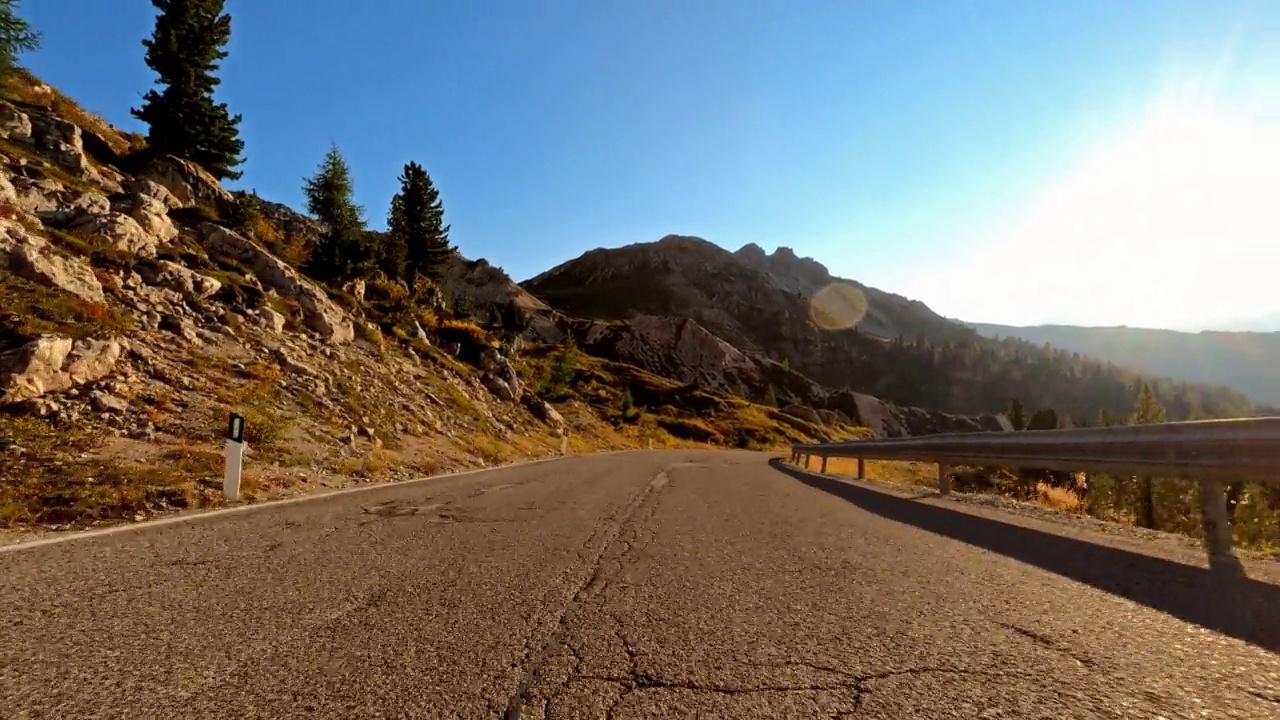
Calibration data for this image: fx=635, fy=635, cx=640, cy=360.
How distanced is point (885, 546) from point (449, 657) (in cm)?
423

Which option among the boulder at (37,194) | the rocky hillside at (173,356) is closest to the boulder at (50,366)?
the rocky hillside at (173,356)

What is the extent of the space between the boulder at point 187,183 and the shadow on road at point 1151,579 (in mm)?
31265

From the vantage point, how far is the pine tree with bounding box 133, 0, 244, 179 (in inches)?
1340

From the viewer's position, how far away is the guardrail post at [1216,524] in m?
5.24

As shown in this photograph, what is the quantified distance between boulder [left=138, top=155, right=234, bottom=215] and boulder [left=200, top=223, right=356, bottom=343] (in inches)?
168

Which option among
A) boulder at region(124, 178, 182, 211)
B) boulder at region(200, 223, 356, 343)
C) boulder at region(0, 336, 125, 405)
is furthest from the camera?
boulder at region(124, 178, 182, 211)

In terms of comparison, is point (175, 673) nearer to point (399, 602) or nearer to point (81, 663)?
point (81, 663)

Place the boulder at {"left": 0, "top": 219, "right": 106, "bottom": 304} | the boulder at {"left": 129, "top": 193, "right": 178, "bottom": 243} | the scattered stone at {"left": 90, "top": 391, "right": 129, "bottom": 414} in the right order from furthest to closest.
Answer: the boulder at {"left": 129, "top": 193, "right": 178, "bottom": 243} < the boulder at {"left": 0, "top": 219, "right": 106, "bottom": 304} < the scattered stone at {"left": 90, "top": 391, "right": 129, "bottom": 414}

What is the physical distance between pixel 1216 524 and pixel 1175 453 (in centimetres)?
133

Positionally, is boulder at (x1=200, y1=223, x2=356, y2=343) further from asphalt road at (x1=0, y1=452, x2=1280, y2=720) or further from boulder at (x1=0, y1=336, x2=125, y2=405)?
asphalt road at (x1=0, y1=452, x2=1280, y2=720)

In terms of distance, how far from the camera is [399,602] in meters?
3.62

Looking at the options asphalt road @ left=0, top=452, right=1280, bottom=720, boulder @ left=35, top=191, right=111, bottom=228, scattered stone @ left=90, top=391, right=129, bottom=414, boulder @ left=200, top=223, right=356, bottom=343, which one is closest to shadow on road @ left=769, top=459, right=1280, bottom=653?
asphalt road @ left=0, top=452, right=1280, bottom=720

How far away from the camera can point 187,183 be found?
94.9 feet

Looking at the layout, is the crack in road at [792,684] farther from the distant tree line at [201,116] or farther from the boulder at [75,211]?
the distant tree line at [201,116]
